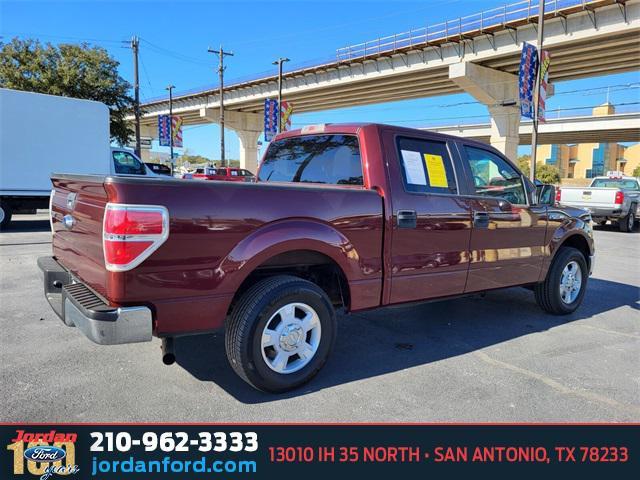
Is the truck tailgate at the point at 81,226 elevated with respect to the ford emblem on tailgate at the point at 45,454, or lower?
elevated

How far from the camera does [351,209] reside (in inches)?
141

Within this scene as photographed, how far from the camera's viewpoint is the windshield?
18.2m

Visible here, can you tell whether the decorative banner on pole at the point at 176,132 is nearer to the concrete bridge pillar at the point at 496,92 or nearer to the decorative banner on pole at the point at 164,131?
the decorative banner on pole at the point at 164,131

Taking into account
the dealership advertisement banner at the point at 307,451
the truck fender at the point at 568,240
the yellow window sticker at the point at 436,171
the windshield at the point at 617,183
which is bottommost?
the dealership advertisement banner at the point at 307,451

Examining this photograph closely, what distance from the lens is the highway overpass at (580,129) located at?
173 ft

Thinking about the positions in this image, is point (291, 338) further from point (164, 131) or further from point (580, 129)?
point (580, 129)

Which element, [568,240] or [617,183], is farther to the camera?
[617,183]

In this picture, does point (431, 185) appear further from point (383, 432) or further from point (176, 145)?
point (176, 145)

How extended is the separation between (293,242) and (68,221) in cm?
166

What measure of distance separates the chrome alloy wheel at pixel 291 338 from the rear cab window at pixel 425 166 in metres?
1.38

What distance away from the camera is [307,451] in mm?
2760

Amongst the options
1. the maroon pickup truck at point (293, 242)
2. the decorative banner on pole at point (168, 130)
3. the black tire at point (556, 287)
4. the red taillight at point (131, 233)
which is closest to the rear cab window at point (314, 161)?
the maroon pickup truck at point (293, 242)

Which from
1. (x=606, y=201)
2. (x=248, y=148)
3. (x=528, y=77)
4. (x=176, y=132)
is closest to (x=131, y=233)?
(x=606, y=201)

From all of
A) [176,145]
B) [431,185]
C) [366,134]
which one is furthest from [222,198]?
[176,145]
